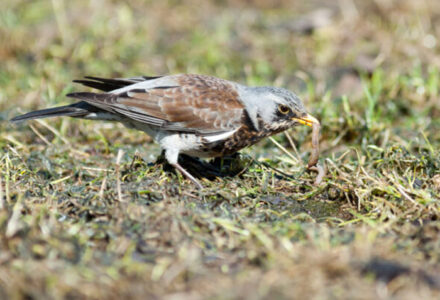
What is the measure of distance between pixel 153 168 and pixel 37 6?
5629 mm

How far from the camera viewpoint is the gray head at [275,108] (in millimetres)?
5281

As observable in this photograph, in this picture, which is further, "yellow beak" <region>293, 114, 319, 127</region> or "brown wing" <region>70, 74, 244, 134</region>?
"yellow beak" <region>293, 114, 319, 127</region>

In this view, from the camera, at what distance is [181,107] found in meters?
5.30

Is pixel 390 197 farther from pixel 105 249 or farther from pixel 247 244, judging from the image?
pixel 105 249

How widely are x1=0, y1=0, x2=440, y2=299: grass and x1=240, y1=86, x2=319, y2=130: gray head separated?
448mm

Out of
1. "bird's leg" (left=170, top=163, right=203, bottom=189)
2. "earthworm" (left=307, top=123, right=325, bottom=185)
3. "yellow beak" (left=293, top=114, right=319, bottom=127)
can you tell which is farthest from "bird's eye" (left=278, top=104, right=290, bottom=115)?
"bird's leg" (left=170, top=163, right=203, bottom=189)

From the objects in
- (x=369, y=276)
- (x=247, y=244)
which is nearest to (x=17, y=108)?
(x=247, y=244)

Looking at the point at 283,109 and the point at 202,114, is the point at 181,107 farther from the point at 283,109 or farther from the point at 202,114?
the point at 283,109

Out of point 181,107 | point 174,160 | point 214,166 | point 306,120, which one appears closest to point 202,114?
point 181,107

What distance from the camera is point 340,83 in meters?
8.10

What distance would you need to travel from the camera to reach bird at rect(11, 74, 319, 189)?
17.2 feet

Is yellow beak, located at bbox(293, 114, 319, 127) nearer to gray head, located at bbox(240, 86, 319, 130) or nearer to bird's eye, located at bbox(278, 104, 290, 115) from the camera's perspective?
gray head, located at bbox(240, 86, 319, 130)

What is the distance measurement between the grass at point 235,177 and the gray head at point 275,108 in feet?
1.47

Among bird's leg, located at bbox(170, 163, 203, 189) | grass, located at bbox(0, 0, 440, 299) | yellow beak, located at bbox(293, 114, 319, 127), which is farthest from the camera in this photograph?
yellow beak, located at bbox(293, 114, 319, 127)
